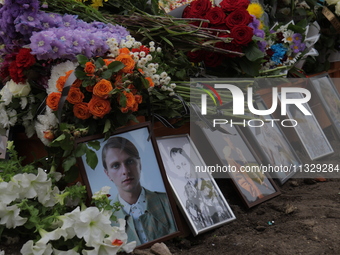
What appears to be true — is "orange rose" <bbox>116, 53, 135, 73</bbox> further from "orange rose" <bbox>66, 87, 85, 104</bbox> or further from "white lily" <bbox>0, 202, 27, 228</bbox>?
"white lily" <bbox>0, 202, 27, 228</bbox>

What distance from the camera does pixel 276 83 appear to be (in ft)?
12.1

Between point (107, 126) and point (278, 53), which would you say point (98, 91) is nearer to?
point (107, 126)

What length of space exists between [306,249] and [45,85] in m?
1.35

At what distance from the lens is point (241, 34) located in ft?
9.77

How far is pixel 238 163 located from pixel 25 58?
4.43 ft

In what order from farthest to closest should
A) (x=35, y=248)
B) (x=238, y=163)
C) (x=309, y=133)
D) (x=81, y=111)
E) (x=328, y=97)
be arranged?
(x=328, y=97)
(x=309, y=133)
(x=238, y=163)
(x=81, y=111)
(x=35, y=248)

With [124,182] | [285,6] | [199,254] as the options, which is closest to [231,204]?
[199,254]

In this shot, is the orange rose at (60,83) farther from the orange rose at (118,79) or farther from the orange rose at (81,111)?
the orange rose at (118,79)

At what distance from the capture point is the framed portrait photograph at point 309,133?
361 cm

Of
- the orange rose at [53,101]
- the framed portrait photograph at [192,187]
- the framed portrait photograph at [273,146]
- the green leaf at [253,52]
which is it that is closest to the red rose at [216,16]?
the green leaf at [253,52]

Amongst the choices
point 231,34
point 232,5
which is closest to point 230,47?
point 231,34

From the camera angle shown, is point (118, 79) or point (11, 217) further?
point (118, 79)

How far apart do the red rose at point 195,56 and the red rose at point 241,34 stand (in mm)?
236

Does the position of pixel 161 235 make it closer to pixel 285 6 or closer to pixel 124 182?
pixel 124 182
